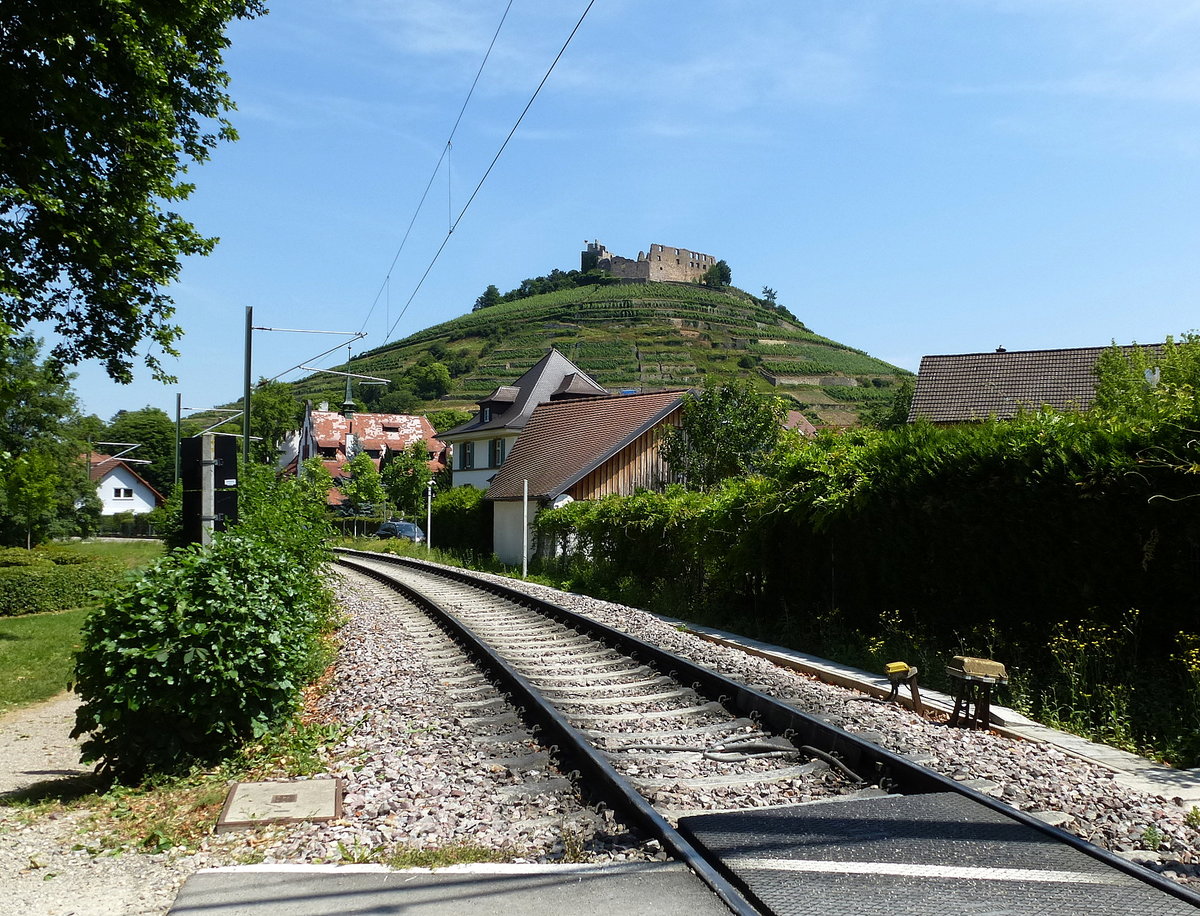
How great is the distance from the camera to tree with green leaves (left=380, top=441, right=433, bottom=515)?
56875 millimetres

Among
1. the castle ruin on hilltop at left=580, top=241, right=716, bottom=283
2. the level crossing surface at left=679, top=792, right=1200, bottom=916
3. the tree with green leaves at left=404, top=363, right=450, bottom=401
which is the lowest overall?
the level crossing surface at left=679, top=792, right=1200, bottom=916

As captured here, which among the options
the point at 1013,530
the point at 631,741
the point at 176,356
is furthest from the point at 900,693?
the point at 176,356

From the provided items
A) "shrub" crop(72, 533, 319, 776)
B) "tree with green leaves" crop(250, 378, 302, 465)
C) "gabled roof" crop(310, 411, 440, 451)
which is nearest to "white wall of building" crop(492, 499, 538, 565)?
"shrub" crop(72, 533, 319, 776)

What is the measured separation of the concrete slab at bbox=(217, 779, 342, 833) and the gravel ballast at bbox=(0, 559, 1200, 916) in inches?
3.3

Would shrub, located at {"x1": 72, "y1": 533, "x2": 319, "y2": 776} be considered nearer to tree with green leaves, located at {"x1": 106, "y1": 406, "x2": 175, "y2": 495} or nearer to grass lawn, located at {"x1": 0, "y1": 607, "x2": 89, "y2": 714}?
grass lawn, located at {"x1": 0, "y1": 607, "x2": 89, "y2": 714}

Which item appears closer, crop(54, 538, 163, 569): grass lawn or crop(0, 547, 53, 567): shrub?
crop(0, 547, 53, 567): shrub

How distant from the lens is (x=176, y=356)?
17312 millimetres

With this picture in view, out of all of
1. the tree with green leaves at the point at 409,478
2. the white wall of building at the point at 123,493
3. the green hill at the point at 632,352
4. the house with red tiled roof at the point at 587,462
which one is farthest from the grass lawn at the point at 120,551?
the green hill at the point at 632,352

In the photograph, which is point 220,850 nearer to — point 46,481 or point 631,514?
point 631,514

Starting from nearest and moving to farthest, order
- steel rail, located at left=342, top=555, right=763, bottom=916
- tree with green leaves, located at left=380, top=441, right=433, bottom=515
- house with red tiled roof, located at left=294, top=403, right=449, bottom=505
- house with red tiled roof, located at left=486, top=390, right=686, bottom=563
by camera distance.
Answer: steel rail, located at left=342, top=555, right=763, bottom=916
house with red tiled roof, located at left=486, top=390, right=686, bottom=563
tree with green leaves, located at left=380, top=441, right=433, bottom=515
house with red tiled roof, located at left=294, top=403, right=449, bottom=505

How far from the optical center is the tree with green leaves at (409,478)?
2239 inches

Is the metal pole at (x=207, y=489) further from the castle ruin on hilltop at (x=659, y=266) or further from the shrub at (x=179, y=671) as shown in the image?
the castle ruin on hilltop at (x=659, y=266)

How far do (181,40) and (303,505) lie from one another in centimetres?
794

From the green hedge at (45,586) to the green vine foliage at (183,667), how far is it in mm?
17484
